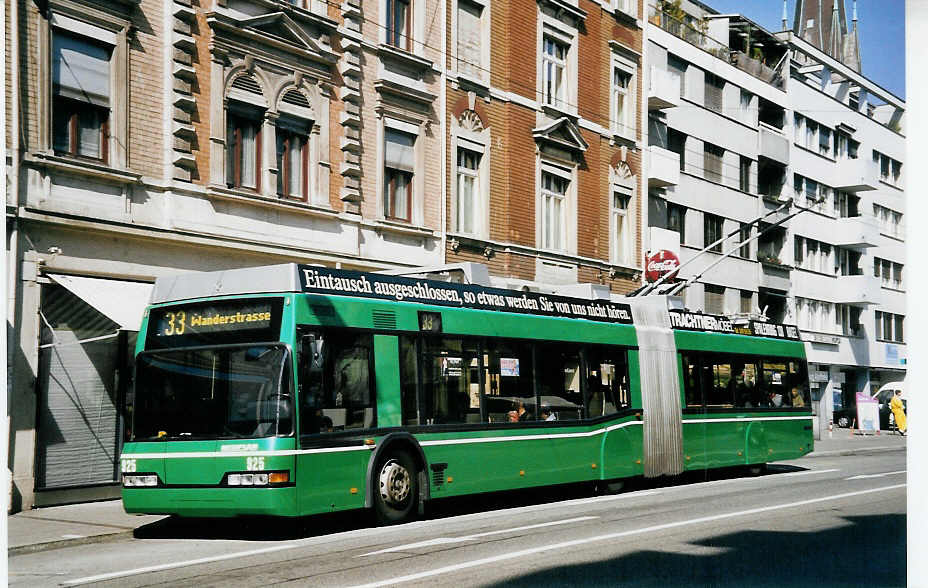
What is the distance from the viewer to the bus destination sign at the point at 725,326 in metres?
19.8

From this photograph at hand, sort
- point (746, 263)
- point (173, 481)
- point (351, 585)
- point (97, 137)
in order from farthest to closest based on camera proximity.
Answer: point (746, 263), point (97, 137), point (173, 481), point (351, 585)

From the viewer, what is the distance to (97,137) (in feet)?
55.8

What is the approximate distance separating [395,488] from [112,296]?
5.30 meters

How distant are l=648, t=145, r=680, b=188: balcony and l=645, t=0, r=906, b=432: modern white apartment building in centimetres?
4

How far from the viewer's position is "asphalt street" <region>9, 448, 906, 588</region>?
9.23 m

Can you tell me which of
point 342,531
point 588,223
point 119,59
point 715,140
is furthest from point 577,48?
point 342,531

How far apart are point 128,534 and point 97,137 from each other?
6250 mm

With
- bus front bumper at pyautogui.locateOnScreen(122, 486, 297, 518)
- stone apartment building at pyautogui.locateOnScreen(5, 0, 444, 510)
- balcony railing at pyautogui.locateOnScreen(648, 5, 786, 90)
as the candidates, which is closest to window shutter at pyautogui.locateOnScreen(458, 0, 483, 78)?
stone apartment building at pyautogui.locateOnScreen(5, 0, 444, 510)

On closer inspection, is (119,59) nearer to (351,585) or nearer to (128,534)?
(128,534)

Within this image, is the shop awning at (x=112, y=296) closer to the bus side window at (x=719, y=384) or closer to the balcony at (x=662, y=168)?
the bus side window at (x=719, y=384)

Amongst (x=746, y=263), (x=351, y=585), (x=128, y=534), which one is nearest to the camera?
(x=351, y=585)

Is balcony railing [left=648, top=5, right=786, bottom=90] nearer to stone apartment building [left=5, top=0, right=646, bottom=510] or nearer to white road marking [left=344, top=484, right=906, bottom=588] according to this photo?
stone apartment building [left=5, top=0, right=646, bottom=510]

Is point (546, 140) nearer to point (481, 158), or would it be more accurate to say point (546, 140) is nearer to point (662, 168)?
point (481, 158)

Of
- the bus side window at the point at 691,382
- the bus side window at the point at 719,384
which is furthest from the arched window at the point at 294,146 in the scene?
the bus side window at the point at 719,384
